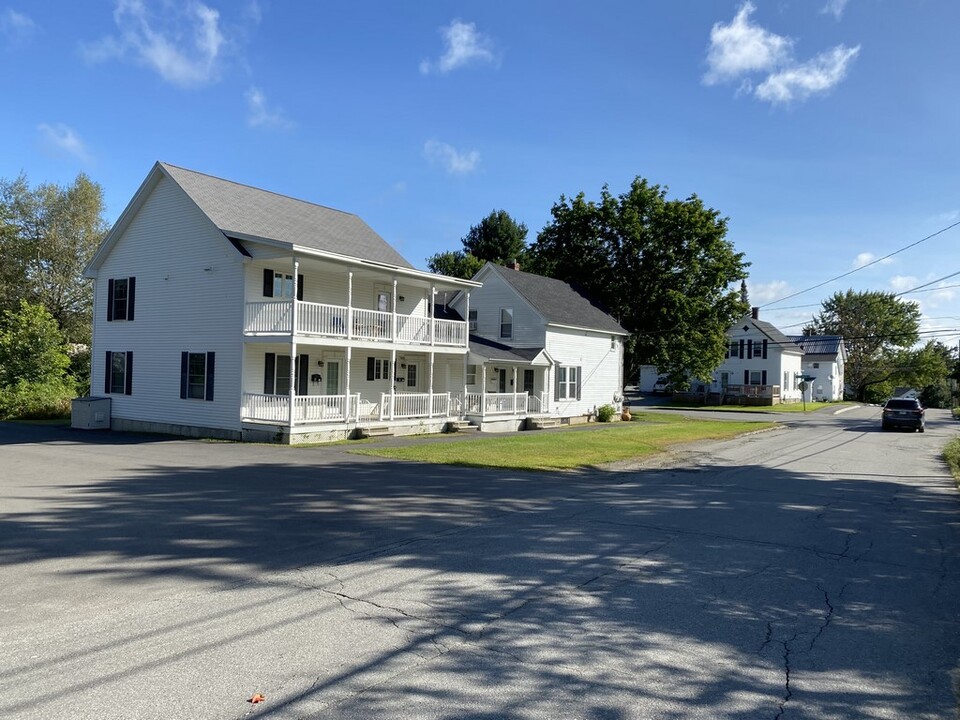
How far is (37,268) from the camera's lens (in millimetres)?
48469

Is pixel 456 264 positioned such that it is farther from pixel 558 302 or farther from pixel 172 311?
pixel 172 311

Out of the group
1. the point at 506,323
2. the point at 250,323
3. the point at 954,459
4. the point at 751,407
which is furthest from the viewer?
the point at 751,407

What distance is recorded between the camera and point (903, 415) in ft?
113

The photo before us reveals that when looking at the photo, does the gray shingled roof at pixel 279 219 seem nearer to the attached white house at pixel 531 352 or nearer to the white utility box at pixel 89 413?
the attached white house at pixel 531 352

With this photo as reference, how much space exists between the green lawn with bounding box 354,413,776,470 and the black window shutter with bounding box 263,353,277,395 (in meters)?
6.14

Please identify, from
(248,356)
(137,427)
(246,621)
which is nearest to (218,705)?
(246,621)

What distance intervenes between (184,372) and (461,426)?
35.0ft

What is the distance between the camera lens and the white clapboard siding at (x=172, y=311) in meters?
23.6

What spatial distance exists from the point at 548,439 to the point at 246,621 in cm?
1971

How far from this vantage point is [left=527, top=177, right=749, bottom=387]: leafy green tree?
41.7 m

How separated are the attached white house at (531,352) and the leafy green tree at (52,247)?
98.5 ft

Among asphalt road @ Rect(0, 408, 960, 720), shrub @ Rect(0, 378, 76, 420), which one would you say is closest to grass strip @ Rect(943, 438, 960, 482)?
asphalt road @ Rect(0, 408, 960, 720)

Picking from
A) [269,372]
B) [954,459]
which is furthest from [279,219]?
[954,459]

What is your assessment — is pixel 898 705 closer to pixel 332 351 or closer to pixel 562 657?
pixel 562 657
